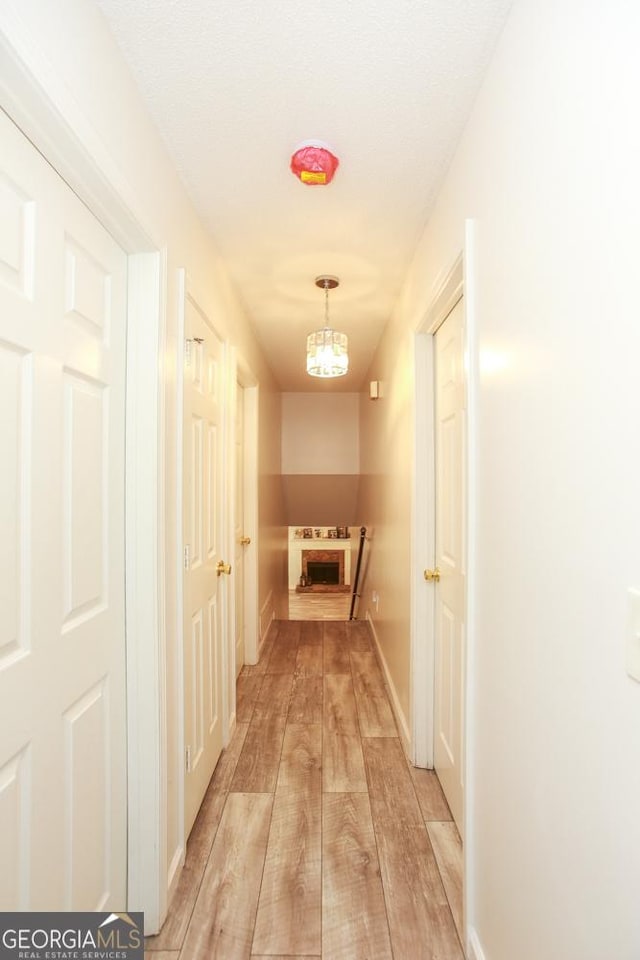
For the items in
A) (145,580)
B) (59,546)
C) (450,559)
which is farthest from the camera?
(450,559)

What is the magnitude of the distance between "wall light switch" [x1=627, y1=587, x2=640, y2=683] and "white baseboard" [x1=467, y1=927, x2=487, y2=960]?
3.82 ft

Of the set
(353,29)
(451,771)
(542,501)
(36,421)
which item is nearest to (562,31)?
(353,29)

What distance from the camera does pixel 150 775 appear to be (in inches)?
59.9

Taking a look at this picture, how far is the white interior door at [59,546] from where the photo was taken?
976 mm

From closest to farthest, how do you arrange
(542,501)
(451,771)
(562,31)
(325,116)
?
(562,31), (542,501), (325,116), (451,771)

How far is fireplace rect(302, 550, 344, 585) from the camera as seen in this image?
41.5 feet

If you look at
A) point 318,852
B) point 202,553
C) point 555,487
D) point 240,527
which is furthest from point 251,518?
point 555,487

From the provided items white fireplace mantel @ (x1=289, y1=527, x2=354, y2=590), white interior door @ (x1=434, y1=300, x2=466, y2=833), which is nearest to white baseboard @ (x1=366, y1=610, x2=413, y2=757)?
white interior door @ (x1=434, y1=300, x2=466, y2=833)

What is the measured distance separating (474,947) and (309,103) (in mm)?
2388

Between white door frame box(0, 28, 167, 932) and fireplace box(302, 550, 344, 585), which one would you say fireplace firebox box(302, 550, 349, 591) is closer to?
fireplace box(302, 550, 344, 585)

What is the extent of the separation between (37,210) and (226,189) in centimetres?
101

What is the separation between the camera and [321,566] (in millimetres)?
12664

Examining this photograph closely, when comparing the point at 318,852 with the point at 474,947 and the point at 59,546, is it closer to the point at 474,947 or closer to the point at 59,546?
the point at 474,947

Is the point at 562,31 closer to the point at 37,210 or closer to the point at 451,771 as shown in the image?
the point at 37,210
